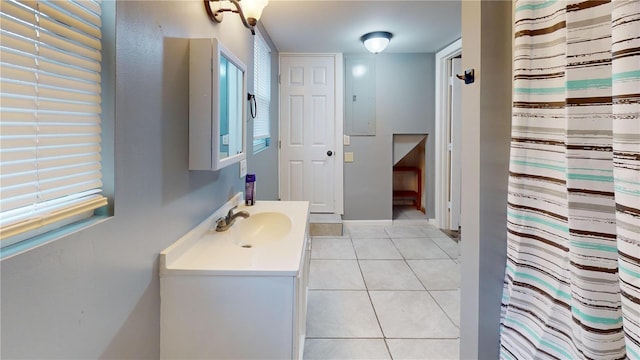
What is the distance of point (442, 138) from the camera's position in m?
4.31

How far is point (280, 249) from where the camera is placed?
1.32 metres

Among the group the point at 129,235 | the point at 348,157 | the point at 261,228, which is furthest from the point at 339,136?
the point at 129,235

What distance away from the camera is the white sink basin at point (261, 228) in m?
1.79

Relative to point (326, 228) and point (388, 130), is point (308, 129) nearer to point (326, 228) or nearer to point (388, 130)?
point (388, 130)

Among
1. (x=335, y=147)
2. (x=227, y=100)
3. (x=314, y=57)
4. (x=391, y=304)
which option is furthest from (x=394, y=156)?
(x=227, y=100)

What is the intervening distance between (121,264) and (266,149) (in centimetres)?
270

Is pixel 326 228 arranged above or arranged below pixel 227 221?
below

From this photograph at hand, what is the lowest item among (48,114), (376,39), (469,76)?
(48,114)

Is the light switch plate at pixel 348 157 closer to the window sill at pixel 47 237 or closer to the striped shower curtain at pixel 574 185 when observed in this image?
the striped shower curtain at pixel 574 185

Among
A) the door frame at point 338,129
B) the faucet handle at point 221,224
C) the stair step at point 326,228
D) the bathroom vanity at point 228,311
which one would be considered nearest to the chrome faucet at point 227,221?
the faucet handle at point 221,224

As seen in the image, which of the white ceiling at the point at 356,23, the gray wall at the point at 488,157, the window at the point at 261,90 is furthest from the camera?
the window at the point at 261,90

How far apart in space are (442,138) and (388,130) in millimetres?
665

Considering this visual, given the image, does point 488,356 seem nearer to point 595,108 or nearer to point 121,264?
point 595,108

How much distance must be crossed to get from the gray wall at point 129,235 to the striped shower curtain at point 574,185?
1.06 m
